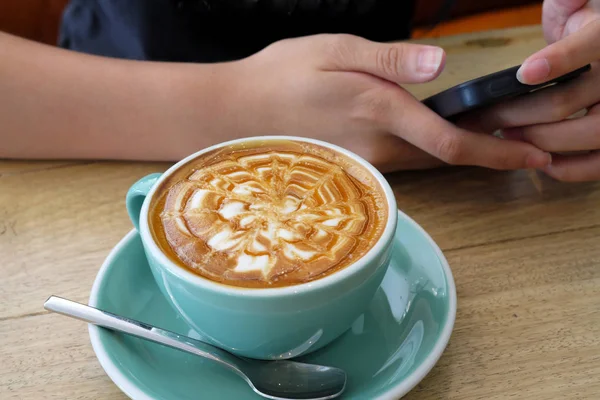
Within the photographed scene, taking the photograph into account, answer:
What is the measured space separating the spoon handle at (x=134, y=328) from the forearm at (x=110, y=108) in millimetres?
376

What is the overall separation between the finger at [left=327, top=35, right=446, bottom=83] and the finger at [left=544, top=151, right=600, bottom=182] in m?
0.25

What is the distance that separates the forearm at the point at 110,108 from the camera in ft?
2.75

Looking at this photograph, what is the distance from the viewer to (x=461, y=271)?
678 mm

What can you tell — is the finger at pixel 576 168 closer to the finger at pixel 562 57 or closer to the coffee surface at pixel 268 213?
the finger at pixel 562 57

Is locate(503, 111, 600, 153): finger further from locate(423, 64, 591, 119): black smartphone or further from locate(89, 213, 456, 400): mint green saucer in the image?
locate(89, 213, 456, 400): mint green saucer

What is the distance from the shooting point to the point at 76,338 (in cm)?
59

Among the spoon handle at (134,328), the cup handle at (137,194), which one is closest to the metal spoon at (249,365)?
the spoon handle at (134,328)

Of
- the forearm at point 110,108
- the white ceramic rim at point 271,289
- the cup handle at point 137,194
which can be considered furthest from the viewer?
the forearm at point 110,108

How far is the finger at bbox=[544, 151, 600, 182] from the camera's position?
787 mm

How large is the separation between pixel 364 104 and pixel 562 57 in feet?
0.88

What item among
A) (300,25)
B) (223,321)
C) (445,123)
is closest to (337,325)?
(223,321)

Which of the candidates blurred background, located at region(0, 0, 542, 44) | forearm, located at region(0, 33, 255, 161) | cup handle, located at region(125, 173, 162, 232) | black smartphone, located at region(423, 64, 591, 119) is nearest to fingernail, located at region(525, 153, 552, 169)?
black smartphone, located at region(423, 64, 591, 119)

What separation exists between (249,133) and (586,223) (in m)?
0.52

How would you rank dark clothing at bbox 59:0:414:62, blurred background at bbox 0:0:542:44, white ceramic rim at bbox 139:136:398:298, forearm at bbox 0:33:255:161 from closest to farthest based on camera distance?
white ceramic rim at bbox 139:136:398:298 → forearm at bbox 0:33:255:161 → dark clothing at bbox 59:0:414:62 → blurred background at bbox 0:0:542:44
